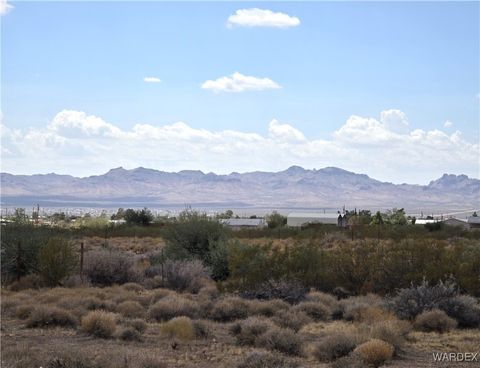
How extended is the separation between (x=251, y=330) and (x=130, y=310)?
213 inches

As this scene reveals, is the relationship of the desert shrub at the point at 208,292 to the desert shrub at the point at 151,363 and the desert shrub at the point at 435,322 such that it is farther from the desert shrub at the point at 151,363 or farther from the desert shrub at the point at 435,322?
the desert shrub at the point at 151,363

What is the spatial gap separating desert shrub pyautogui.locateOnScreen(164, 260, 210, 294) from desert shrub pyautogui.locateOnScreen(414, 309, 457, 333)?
10463 mm

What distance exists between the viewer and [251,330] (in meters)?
16.1

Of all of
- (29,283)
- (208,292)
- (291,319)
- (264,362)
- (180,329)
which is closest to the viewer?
(264,362)

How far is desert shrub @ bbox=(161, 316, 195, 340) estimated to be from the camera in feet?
54.5

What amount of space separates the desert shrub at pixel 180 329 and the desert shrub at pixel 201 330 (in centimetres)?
10

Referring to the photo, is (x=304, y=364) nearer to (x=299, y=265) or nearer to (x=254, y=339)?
(x=254, y=339)

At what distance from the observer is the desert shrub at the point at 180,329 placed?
1662 centimetres

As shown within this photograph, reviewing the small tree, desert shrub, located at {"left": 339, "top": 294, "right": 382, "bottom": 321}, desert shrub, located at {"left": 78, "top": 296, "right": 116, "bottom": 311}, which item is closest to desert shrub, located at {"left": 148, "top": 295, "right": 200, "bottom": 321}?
desert shrub, located at {"left": 78, "top": 296, "right": 116, "bottom": 311}

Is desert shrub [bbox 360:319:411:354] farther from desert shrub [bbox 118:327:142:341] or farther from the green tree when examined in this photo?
the green tree

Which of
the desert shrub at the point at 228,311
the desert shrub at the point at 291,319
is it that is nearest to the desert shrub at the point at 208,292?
the desert shrub at the point at 228,311

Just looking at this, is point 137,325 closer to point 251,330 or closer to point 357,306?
point 251,330

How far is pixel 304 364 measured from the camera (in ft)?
45.0

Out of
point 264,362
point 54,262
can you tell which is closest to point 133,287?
point 54,262
